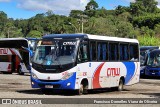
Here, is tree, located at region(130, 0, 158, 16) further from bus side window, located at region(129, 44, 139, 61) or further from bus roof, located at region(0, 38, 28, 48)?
bus side window, located at region(129, 44, 139, 61)

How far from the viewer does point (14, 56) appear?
39719 mm

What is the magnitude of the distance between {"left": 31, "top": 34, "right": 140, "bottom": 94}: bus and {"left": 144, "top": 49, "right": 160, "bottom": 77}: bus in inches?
617

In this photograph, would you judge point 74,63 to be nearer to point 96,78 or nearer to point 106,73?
point 96,78

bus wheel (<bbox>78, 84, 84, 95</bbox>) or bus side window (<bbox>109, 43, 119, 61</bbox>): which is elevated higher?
bus side window (<bbox>109, 43, 119, 61</bbox>)

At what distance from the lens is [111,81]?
2200 cm

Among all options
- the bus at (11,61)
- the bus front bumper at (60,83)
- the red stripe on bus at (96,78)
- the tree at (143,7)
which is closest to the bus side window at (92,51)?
the red stripe on bus at (96,78)

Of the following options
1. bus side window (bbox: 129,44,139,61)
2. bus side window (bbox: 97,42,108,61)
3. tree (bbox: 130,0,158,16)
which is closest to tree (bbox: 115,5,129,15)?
tree (bbox: 130,0,158,16)

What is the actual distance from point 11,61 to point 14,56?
80 centimetres

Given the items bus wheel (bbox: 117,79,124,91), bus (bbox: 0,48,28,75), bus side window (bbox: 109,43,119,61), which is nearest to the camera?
bus side window (bbox: 109,43,119,61)

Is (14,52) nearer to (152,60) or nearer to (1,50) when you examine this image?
(1,50)

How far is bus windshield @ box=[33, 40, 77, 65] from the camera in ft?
61.3

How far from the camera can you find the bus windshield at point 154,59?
3725 centimetres

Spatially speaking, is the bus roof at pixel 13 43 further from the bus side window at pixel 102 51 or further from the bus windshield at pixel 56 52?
the bus windshield at pixel 56 52

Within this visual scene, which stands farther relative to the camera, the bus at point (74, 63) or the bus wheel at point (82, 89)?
the bus wheel at point (82, 89)
